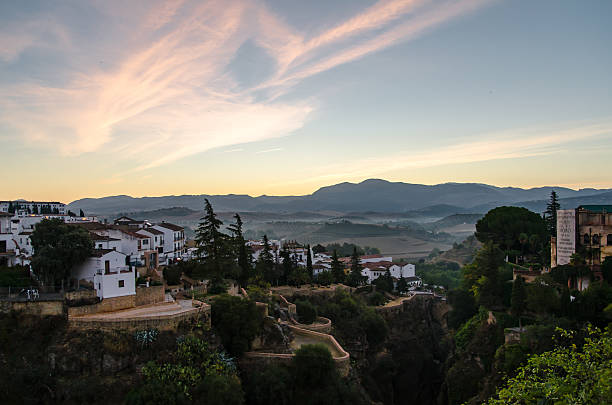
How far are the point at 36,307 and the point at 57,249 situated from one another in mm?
3959

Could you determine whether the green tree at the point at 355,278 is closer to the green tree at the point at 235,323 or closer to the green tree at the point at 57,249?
the green tree at the point at 235,323

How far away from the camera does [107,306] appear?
25.4m

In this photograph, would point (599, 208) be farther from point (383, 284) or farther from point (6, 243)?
point (6, 243)

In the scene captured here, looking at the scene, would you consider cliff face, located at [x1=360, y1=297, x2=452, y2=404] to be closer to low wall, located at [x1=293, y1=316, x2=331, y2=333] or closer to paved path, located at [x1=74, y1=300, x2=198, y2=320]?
low wall, located at [x1=293, y1=316, x2=331, y2=333]

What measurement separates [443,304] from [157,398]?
45.0 meters

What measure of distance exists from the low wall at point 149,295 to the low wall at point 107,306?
16.3 inches

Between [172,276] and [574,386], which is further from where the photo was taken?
[172,276]

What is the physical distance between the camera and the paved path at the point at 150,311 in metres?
23.8

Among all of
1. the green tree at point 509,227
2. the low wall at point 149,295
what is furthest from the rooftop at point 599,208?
the low wall at point 149,295

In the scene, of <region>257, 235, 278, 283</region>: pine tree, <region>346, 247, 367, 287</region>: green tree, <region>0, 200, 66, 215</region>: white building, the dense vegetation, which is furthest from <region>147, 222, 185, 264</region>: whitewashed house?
the dense vegetation

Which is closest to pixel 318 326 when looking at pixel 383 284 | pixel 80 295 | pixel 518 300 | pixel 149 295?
pixel 149 295

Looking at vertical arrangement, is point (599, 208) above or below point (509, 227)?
above

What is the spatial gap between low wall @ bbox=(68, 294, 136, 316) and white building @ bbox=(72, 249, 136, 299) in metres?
0.28

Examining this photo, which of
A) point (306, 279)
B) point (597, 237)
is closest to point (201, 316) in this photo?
point (306, 279)
